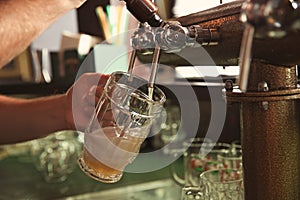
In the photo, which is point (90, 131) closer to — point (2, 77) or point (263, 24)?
point (263, 24)

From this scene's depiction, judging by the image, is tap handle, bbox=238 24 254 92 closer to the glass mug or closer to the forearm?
the glass mug

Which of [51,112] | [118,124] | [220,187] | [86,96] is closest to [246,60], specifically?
[118,124]

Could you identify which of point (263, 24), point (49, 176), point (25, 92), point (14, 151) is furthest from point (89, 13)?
point (263, 24)

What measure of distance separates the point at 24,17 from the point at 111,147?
0.36 meters

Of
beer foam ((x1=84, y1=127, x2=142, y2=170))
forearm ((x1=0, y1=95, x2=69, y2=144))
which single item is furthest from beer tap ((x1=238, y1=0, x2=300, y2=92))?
forearm ((x1=0, y1=95, x2=69, y2=144))

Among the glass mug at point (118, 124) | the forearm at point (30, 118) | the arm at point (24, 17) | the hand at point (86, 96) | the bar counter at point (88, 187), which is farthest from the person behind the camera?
the bar counter at point (88, 187)

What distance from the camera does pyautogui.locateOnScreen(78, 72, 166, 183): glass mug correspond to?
86 centimetres

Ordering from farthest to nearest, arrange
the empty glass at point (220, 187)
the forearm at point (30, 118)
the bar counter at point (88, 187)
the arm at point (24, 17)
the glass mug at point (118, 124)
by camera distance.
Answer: the bar counter at point (88, 187), the forearm at point (30, 118), the empty glass at point (220, 187), the glass mug at point (118, 124), the arm at point (24, 17)

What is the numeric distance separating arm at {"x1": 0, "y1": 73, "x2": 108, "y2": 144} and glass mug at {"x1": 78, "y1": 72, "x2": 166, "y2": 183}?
141 millimetres

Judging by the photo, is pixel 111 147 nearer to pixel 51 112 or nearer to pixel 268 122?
pixel 268 122

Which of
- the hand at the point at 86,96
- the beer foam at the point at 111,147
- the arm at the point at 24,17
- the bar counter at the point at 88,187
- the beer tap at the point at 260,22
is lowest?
the bar counter at the point at 88,187

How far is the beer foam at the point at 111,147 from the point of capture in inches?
36.5

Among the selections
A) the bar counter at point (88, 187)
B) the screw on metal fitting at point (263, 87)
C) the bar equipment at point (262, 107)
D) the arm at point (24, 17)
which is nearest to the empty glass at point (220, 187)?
the bar equipment at point (262, 107)

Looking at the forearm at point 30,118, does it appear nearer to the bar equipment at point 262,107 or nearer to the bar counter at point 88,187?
the bar counter at point 88,187
